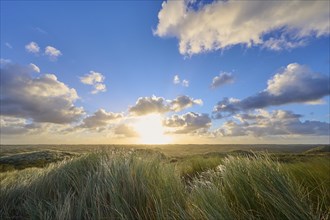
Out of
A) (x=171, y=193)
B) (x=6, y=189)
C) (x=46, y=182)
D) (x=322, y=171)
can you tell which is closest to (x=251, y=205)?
(x=171, y=193)

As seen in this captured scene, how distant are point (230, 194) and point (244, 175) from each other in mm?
280

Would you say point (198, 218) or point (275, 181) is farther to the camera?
point (275, 181)

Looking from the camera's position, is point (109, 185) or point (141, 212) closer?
point (141, 212)

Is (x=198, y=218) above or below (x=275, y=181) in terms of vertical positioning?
below

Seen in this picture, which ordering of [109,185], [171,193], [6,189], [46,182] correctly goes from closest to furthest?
[171,193] < [109,185] < [46,182] < [6,189]

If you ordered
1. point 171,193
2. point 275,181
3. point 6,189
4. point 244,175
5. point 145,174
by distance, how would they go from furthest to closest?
point 6,189
point 145,174
point 171,193
point 244,175
point 275,181

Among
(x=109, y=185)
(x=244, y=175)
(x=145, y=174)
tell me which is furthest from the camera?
(x=145, y=174)

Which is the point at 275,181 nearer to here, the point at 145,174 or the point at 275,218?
the point at 275,218

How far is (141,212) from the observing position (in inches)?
144

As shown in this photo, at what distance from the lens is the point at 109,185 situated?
4383 mm

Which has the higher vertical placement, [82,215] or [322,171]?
[322,171]

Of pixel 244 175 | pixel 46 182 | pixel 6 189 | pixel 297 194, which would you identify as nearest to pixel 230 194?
pixel 244 175

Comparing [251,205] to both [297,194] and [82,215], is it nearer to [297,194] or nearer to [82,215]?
[297,194]

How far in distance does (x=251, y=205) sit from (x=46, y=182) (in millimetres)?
4538
